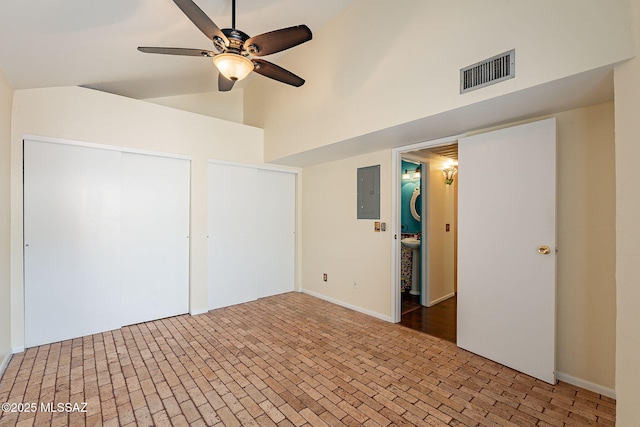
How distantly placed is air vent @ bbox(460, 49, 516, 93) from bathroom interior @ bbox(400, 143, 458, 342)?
1517 mm

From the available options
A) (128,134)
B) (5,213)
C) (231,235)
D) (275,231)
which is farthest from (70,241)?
(275,231)

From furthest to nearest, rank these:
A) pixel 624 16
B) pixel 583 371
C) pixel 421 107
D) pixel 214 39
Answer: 1. pixel 421 107
2. pixel 583 371
3. pixel 214 39
4. pixel 624 16

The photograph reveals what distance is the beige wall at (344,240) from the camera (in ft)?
11.6

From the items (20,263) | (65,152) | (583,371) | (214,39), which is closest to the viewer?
(214,39)

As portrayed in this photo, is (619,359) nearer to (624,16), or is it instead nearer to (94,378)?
(624,16)

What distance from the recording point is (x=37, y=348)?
272cm

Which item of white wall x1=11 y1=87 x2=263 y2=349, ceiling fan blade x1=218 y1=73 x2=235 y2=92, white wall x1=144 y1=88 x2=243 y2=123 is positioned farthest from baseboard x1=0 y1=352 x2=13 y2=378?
white wall x1=144 y1=88 x2=243 y2=123

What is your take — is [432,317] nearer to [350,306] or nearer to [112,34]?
[350,306]

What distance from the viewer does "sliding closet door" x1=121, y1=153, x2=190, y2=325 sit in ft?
10.8

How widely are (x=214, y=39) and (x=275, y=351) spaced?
2.66 m

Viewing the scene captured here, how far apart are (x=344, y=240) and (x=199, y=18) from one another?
3067 mm

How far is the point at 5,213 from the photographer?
2.50m

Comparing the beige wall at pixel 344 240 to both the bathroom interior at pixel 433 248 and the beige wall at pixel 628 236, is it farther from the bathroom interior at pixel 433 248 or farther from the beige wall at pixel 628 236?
the beige wall at pixel 628 236

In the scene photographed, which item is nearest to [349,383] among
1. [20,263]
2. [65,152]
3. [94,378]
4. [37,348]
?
[94,378]
